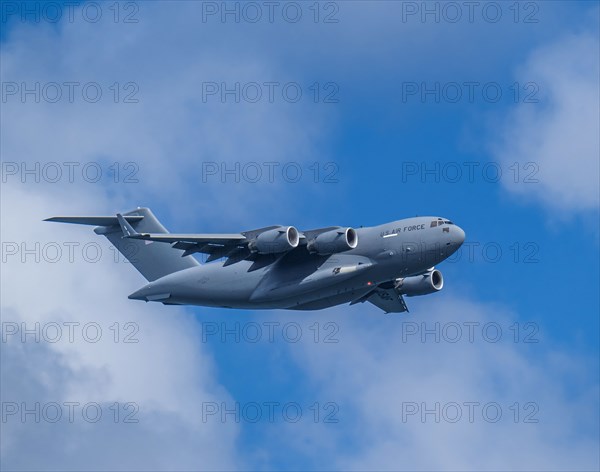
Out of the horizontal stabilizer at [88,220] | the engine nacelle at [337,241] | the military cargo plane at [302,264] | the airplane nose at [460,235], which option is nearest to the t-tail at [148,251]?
the horizontal stabilizer at [88,220]

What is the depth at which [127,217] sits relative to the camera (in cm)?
3972

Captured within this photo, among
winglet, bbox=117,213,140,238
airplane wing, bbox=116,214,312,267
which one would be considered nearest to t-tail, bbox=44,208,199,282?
airplane wing, bbox=116,214,312,267

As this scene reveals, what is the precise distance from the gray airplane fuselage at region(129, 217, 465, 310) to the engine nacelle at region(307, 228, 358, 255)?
52cm

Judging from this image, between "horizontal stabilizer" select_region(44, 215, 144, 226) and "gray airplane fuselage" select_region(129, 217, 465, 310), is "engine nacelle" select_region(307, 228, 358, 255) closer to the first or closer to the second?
"gray airplane fuselage" select_region(129, 217, 465, 310)

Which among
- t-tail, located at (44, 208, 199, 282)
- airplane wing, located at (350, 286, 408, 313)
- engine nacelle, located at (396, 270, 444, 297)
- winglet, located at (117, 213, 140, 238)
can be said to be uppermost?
winglet, located at (117, 213, 140, 238)

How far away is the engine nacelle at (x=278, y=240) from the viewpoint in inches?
1267

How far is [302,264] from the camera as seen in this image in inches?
1319

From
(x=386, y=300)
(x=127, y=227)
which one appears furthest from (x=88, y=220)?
(x=386, y=300)

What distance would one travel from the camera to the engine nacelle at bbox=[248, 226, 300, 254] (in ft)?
106

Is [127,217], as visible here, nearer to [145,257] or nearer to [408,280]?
[145,257]

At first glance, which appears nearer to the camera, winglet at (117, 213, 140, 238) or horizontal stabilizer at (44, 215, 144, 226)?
winglet at (117, 213, 140, 238)

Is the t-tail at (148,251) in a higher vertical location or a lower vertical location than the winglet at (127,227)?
lower

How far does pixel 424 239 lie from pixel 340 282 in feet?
8.62

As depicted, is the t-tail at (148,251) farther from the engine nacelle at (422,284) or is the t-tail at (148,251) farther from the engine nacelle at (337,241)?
the engine nacelle at (422,284)
